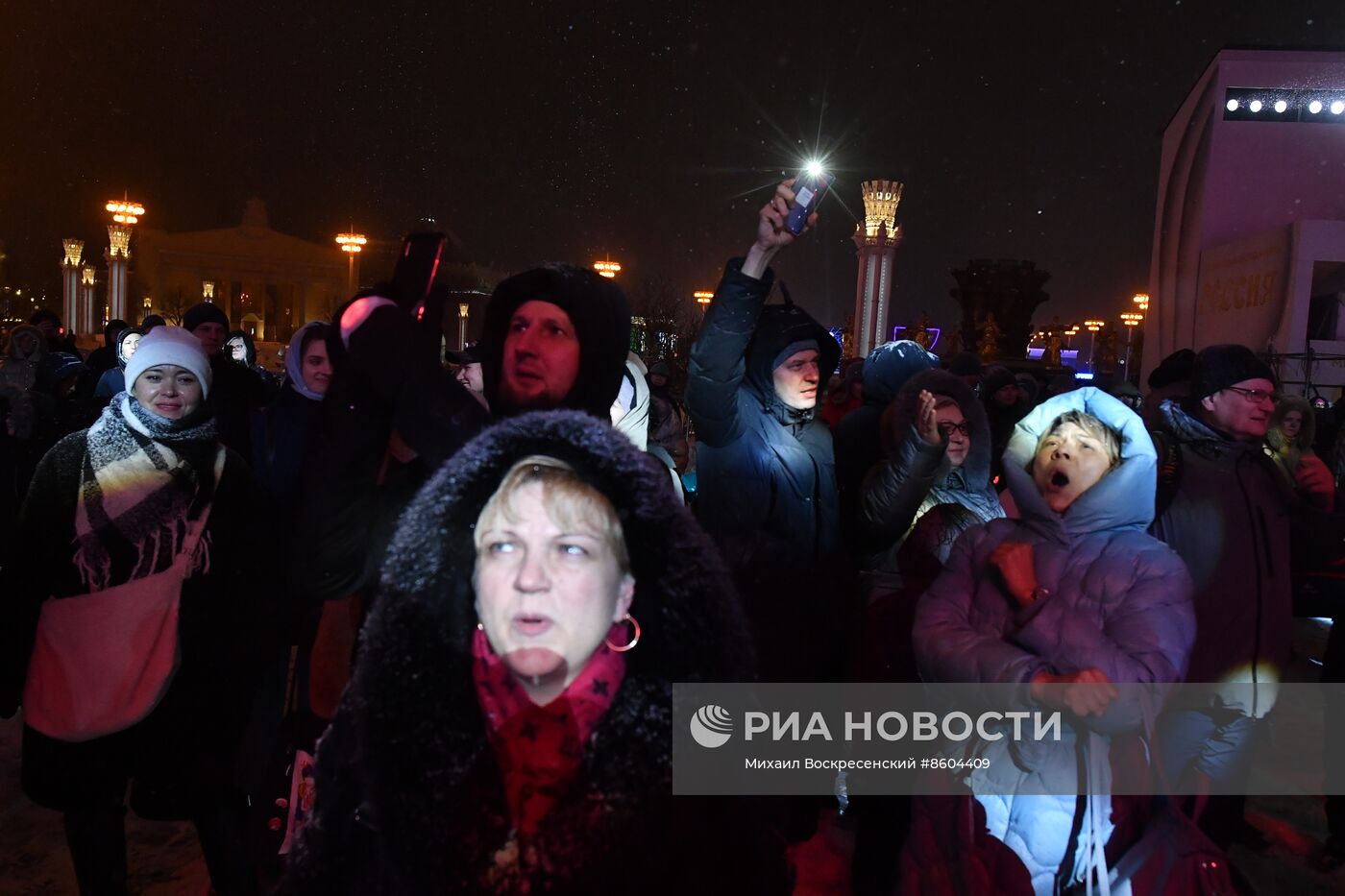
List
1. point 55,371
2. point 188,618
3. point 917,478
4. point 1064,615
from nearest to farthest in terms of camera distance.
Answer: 1. point 1064,615
2. point 188,618
3. point 917,478
4. point 55,371

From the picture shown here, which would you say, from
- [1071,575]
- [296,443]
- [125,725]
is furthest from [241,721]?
[1071,575]

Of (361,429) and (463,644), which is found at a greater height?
(361,429)

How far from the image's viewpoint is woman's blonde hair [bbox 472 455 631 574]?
4.85 ft

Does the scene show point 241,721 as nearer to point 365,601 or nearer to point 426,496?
point 365,601

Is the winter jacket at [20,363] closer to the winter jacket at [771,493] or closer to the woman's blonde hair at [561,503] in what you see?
the winter jacket at [771,493]

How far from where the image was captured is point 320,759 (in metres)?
1.63

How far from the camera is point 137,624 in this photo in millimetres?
2965

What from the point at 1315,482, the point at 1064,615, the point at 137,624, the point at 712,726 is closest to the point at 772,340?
the point at 1064,615

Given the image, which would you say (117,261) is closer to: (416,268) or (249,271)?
(416,268)

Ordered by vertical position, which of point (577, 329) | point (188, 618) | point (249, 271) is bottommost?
point (188, 618)

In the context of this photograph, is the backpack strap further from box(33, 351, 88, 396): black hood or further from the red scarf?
box(33, 351, 88, 396): black hood

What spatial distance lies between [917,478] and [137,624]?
279 centimetres

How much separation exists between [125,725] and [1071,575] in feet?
9.83

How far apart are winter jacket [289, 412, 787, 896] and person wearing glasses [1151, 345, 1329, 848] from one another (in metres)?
2.90
